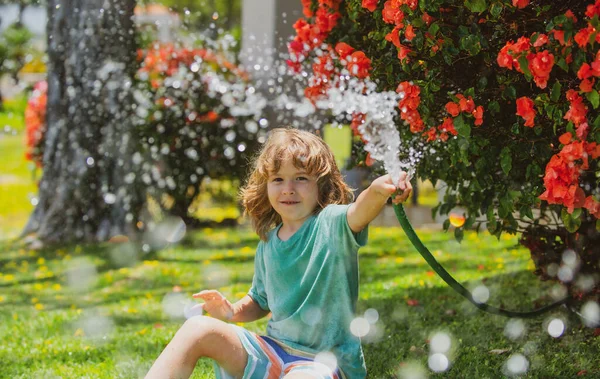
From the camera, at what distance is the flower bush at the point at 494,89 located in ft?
6.85

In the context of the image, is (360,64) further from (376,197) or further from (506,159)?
(376,197)

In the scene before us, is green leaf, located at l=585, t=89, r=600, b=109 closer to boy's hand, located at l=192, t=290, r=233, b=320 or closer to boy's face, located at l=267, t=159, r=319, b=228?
boy's face, located at l=267, t=159, r=319, b=228

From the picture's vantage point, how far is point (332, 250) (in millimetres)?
2268

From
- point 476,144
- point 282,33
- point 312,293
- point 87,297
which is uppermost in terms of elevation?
point 282,33

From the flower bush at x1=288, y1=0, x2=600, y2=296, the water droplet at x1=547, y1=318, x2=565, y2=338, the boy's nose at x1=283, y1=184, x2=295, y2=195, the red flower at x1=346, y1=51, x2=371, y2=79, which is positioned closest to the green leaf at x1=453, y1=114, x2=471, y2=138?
the flower bush at x1=288, y1=0, x2=600, y2=296

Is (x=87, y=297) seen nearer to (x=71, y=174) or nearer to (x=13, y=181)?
(x=71, y=174)

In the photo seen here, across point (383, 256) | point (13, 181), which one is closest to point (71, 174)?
point (383, 256)

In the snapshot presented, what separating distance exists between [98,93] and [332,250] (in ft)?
15.9

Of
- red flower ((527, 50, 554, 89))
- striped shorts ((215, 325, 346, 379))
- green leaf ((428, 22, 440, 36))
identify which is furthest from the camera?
green leaf ((428, 22, 440, 36))

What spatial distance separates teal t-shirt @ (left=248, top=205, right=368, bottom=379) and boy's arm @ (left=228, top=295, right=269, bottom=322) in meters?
0.19

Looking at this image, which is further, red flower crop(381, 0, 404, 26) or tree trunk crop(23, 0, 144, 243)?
tree trunk crop(23, 0, 144, 243)

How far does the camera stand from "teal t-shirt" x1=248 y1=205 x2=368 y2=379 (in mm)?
2264

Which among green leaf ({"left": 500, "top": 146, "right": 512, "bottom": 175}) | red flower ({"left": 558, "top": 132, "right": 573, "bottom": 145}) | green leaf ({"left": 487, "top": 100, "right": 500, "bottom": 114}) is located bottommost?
green leaf ({"left": 500, "top": 146, "right": 512, "bottom": 175})

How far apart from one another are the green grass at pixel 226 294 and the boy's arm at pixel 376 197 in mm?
923
